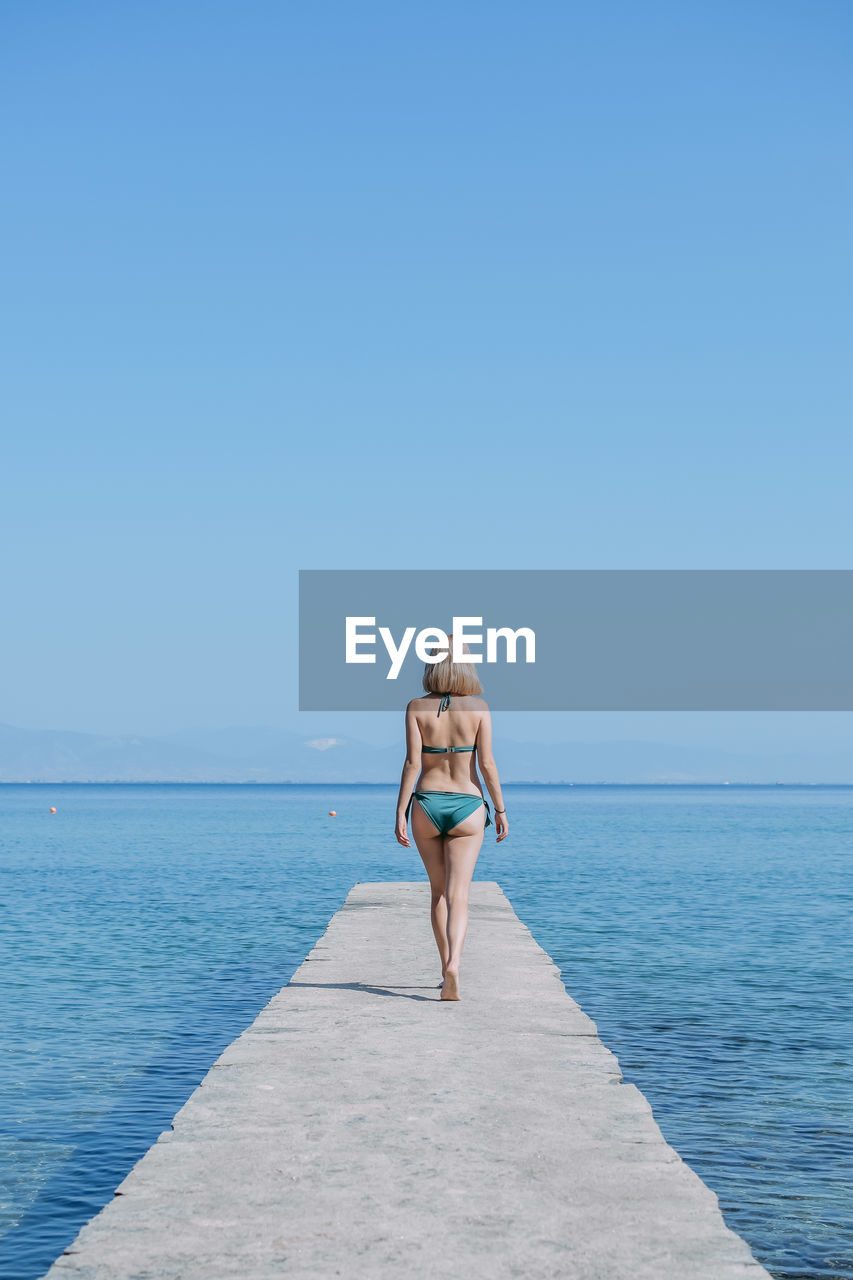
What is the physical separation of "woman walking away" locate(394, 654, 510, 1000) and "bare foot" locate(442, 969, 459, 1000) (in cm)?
51

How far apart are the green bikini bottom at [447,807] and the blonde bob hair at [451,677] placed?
75 cm

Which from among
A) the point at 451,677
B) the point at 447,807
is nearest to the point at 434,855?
the point at 447,807

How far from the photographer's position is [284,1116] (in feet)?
19.9

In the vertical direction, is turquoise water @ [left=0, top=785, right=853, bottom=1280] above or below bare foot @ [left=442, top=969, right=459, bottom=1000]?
below

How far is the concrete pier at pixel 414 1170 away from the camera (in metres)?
4.18

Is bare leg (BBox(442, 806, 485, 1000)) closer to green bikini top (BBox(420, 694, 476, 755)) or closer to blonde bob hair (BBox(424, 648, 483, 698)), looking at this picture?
green bikini top (BBox(420, 694, 476, 755))

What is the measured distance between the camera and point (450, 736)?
878cm

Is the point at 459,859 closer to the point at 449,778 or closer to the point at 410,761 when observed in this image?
the point at 449,778

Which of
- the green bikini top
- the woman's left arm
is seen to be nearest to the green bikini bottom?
the woman's left arm

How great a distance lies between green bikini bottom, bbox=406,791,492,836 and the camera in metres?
8.72

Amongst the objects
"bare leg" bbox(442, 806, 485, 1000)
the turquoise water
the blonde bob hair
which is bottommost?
the turquoise water

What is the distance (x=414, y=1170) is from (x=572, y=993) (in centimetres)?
1034

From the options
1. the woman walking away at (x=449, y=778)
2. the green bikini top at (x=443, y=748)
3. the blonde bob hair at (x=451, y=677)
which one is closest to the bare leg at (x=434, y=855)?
the woman walking away at (x=449, y=778)

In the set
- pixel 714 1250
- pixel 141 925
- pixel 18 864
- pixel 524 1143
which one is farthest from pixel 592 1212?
pixel 18 864
